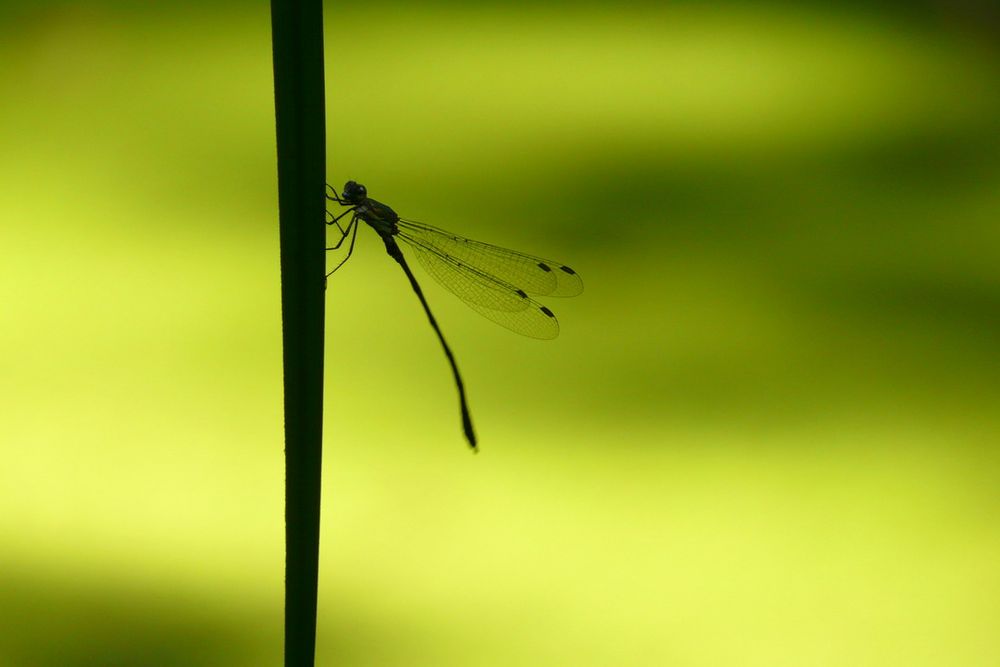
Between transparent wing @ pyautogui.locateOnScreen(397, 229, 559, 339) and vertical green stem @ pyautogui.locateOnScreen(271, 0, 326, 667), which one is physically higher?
transparent wing @ pyautogui.locateOnScreen(397, 229, 559, 339)

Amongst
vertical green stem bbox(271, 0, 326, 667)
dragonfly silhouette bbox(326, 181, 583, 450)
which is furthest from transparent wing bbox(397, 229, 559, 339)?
vertical green stem bbox(271, 0, 326, 667)

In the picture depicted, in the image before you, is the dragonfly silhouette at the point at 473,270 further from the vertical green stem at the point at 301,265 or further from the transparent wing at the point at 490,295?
the vertical green stem at the point at 301,265

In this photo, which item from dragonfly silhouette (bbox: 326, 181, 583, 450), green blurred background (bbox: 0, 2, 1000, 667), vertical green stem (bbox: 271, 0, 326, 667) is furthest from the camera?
dragonfly silhouette (bbox: 326, 181, 583, 450)

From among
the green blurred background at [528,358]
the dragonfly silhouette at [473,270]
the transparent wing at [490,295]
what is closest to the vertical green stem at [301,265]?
the green blurred background at [528,358]

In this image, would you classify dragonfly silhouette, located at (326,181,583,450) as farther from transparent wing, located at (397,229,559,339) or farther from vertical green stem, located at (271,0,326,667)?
vertical green stem, located at (271,0,326,667)

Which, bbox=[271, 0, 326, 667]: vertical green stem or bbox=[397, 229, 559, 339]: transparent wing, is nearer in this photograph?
bbox=[271, 0, 326, 667]: vertical green stem

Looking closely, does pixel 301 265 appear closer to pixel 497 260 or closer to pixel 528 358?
pixel 528 358
